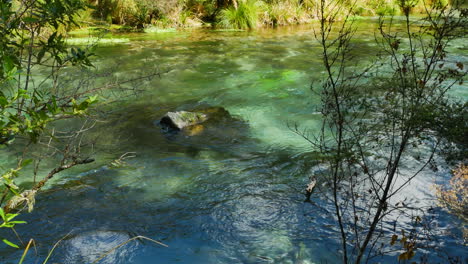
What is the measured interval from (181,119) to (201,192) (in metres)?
2.20

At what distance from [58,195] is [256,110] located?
3.81 m

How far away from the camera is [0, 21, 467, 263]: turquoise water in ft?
11.7

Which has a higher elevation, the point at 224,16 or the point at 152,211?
the point at 224,16

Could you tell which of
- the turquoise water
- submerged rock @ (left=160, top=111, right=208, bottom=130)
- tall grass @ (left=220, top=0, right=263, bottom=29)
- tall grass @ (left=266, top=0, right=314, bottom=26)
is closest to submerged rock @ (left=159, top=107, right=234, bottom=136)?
submerged rock @ (left=160, top=111, right=208, bottom=130)

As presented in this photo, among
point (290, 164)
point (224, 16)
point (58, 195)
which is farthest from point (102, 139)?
point (224, 16)

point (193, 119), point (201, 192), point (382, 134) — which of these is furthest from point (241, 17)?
point (201, 192)

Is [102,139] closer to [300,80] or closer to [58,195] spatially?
[58,195]

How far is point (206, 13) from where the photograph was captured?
1769 centimetres

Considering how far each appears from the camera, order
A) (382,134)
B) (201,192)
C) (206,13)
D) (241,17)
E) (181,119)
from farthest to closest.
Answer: (206,13), (241,17), (181,119), (382,134), (201,192)

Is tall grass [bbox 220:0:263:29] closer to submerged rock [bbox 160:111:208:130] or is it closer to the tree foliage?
submerged rock [bbox 160:111:208:130]

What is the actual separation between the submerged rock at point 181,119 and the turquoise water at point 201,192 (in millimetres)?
228

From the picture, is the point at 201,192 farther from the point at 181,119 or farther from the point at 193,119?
the point at 193,119

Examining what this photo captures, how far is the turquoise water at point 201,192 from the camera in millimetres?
3574

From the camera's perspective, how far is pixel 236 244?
11.9ft
